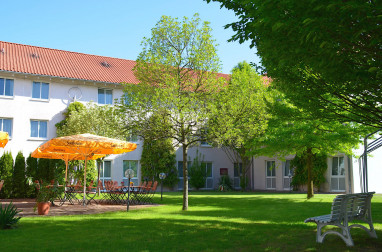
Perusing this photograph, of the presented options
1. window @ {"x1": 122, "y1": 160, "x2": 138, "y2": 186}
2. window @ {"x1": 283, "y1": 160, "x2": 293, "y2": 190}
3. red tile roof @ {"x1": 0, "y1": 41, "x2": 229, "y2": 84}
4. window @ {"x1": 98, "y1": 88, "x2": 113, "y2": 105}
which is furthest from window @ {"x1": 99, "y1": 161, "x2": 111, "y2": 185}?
window @ {"x1": 283, "y1": 160, "x2": 293, "y2": 190}

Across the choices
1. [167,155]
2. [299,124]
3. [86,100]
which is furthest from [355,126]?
[86,100]

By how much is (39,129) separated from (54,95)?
2637 millimetres

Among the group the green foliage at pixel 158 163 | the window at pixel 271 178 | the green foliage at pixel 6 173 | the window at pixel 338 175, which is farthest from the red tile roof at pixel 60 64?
the window at pixel 338 175

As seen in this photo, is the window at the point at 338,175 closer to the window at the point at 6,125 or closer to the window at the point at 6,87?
the window at the point at 6,125

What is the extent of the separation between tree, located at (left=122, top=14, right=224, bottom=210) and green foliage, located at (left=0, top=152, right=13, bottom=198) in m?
10.9

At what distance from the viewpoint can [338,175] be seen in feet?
89.2

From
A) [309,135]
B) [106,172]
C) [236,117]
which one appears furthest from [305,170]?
[236,117]

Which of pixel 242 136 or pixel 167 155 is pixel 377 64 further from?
pixel 167 155

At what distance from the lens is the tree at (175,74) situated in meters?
13.9

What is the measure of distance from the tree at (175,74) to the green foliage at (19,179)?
10.8 m

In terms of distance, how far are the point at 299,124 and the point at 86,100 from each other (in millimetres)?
16945

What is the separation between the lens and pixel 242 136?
14109 mm

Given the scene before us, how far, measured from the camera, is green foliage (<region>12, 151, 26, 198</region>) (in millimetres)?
21688

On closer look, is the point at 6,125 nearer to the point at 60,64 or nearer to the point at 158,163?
the point at 60,64
